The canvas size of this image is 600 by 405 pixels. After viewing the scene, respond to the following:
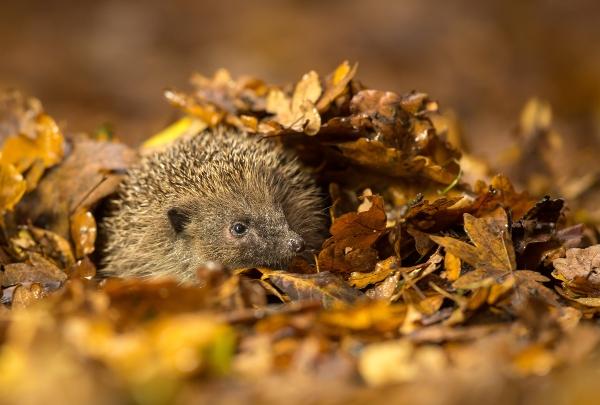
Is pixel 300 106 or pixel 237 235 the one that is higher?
pixel 300 106

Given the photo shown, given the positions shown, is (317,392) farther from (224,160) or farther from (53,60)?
(53,60)

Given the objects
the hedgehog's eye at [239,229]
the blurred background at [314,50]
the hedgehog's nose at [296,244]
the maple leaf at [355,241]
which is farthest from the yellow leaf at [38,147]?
the blurred background at [314,50]

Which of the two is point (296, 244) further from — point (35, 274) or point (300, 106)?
point (35, 274)

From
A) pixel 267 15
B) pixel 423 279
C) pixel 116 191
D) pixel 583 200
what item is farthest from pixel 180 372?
pixel 267 15

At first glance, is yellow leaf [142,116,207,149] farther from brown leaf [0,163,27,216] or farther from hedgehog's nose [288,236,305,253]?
hedgehog's nose [288,236,305,253]

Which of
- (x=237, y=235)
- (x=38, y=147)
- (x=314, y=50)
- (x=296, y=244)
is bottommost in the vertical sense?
(x=296, y=244)

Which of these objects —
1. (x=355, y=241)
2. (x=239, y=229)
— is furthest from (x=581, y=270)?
(x=239, y=229)
